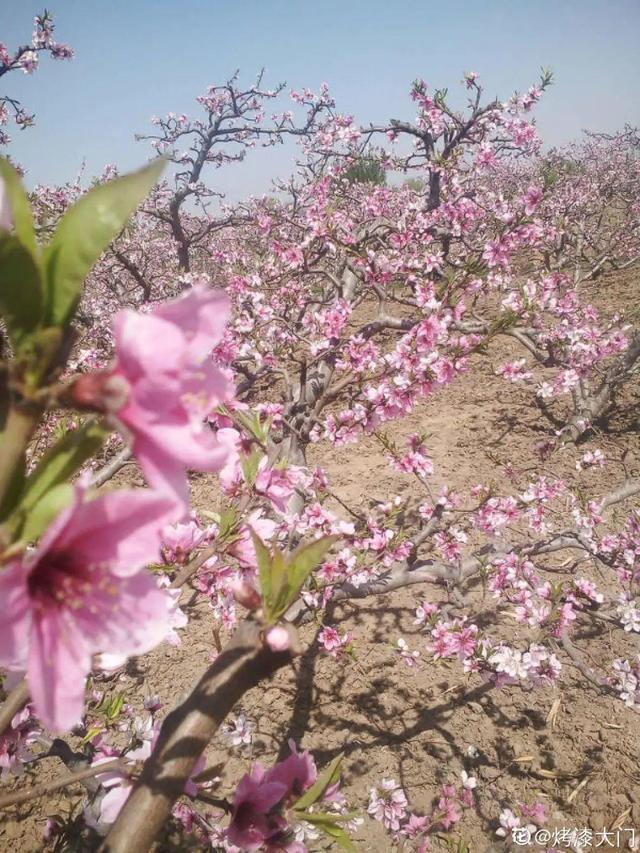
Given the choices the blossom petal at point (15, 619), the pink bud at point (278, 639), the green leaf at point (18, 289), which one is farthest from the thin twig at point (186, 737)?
the green leaf at point (18, 289)

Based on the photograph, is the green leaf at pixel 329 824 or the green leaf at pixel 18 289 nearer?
the green leaf at pixel 18 289

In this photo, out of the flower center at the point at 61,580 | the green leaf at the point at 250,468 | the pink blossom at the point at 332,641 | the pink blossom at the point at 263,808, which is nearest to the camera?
the flower center at the point at 61,580

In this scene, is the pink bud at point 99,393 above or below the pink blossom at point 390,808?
above

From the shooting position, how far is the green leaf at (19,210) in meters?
0.47

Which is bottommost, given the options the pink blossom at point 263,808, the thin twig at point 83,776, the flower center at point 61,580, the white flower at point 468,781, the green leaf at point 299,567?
the white flower at point 468,781

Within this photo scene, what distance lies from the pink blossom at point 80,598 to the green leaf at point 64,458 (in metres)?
0.03

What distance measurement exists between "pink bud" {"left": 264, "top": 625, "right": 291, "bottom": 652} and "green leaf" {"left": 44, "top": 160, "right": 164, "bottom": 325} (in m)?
0.48

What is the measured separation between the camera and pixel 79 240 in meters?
0.48

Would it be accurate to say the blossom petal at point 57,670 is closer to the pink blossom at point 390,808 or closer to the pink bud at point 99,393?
the pink bud at point 99,393

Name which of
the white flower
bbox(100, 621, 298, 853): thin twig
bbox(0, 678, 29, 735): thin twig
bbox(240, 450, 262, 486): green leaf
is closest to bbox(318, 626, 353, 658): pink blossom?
the white flower

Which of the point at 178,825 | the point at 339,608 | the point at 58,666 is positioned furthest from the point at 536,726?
the point at 58,666

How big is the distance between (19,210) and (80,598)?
1.44 ft

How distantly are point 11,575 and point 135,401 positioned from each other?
0.21 meters

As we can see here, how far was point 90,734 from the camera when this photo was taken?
1.73m
